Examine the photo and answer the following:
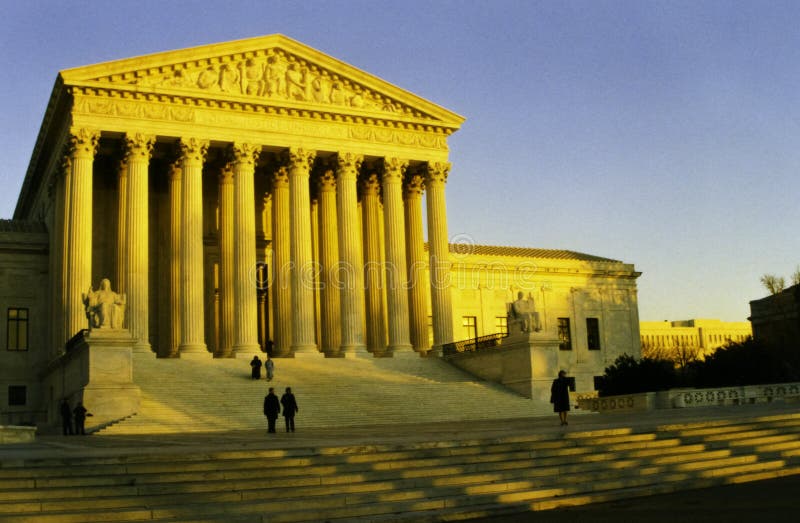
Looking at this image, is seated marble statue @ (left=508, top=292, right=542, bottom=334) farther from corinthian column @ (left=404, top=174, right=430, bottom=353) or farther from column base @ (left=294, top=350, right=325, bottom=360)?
column base @ (left=294, top=350, right=325, bottom=360)

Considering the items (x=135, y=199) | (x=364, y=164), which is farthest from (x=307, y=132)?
(x=135, y=199)

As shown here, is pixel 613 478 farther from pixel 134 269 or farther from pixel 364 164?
pixel 364 164

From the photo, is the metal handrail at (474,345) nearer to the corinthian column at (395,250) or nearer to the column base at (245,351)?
the corinthian column at (395,250)

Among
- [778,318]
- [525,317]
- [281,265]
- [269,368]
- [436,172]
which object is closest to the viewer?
[269,368]

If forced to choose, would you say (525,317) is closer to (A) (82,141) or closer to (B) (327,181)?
(B) (327,181)

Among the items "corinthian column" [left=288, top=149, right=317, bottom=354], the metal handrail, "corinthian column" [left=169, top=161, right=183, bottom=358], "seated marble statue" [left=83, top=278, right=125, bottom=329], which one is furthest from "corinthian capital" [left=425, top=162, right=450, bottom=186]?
"seated marble statue" [left=83, top=278, right=125, bottom=329]

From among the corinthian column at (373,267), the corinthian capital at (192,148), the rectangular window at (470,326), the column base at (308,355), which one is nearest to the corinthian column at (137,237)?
the corinthian capital at (192,148)

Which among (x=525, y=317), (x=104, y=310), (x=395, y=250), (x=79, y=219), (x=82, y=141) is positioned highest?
(x=82, y=141)

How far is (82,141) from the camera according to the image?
4141 cm

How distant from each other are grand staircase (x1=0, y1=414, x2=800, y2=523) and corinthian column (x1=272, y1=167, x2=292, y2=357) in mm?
28789

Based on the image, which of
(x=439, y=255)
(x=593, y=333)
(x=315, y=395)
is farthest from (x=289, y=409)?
(x=593, y=333)

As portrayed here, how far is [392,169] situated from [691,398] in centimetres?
2068

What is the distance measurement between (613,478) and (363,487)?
16.6 ft

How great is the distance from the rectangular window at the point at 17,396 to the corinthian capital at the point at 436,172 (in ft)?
77.6
